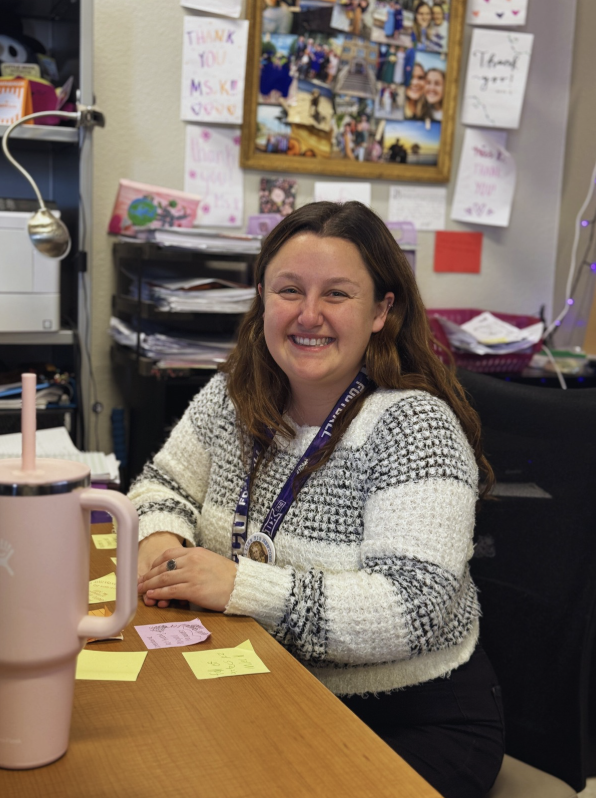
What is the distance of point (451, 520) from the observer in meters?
1.08

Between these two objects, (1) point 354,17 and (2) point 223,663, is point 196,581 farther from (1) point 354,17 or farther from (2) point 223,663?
(1) point 354,17

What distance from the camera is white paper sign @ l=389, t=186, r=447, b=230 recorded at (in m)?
2.59

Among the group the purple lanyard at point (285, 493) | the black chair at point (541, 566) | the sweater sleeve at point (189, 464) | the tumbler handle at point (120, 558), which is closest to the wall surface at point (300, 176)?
the sweater sleeve at point (189, 464)

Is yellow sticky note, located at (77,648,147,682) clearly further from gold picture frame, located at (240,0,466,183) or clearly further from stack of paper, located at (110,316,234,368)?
gold picture frame, located at (240,0,466,183)

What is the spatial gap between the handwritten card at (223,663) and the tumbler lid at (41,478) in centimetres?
31

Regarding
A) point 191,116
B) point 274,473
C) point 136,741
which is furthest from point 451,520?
point 191,116

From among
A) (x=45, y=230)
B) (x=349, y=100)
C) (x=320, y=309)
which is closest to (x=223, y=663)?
(x=320, y=309)

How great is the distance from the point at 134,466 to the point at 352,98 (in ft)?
4.02

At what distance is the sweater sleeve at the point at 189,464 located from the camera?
55.6 inches

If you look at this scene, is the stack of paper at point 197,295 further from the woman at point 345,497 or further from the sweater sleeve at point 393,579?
the sweater sleeve at point 393,579

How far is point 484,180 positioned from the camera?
2.67 m

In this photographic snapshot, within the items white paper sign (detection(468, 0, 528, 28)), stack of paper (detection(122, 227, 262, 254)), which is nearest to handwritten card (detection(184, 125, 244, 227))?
stack of paper (detection(122, 227, 262, 254))

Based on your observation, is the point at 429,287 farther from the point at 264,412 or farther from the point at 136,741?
the point at 136,741

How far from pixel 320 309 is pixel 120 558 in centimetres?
66
